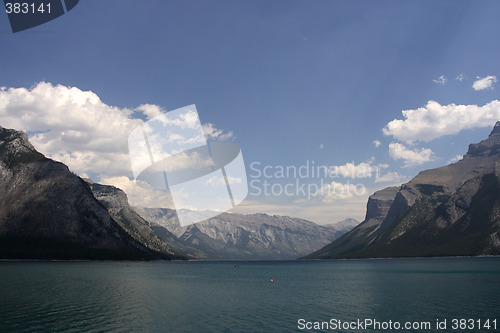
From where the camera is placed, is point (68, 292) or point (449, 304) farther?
point (68, 292)

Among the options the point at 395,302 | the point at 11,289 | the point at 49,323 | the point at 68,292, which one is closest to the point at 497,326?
the point at 395,302

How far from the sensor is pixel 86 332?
4025 centimetres

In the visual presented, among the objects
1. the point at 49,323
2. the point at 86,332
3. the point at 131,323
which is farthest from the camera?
the point at 131,323

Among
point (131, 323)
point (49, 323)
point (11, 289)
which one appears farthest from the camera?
point (11, 289)

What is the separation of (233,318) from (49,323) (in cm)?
2632

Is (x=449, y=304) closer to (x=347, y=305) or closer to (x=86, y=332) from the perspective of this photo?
(x=347, y=305)

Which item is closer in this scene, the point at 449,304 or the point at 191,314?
the point at 191,314

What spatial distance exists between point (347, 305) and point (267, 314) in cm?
1818

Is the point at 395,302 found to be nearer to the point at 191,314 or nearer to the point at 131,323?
the point at 191,314

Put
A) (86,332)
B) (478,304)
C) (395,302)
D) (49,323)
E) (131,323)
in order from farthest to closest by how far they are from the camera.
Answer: (395,302) → (478,304) → (131,323) → (49,323) → (86,332)

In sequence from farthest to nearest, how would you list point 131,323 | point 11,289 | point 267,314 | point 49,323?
point 11,289 → point 267,314 → point 131,323 → point 49,323

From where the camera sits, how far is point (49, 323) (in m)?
43.5

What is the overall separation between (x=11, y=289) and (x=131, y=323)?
1822 inches

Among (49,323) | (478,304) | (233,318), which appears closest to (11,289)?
(49,323)
